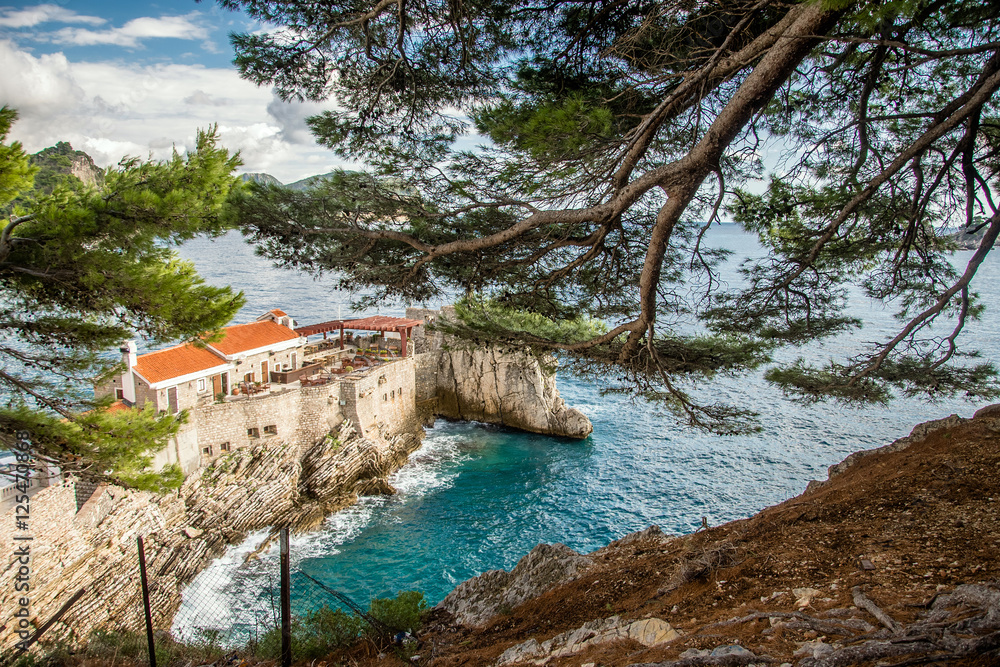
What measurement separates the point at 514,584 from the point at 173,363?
13011mm

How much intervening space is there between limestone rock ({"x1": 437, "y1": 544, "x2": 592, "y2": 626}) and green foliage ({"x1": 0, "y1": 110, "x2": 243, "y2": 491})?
3207mm

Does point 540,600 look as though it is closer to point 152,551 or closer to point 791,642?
point 791,642

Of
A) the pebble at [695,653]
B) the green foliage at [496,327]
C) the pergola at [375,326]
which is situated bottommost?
the pergola at [375,326]

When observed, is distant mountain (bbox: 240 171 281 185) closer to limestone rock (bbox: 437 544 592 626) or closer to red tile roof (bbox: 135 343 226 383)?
limestone rock (bbox: 437 544 592 626)

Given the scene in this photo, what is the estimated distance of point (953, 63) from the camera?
535cm

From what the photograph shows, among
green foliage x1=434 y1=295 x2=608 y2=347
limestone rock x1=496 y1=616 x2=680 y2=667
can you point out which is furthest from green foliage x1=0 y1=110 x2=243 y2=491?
limestone rock x1=496 y1=616 x2=680 y2=667

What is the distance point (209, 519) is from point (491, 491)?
8.27m

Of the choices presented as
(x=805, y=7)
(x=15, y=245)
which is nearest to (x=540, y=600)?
(x=805, y=7)

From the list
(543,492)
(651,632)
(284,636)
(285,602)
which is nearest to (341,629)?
(284,636)

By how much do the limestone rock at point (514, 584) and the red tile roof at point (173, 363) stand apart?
35.9 ft

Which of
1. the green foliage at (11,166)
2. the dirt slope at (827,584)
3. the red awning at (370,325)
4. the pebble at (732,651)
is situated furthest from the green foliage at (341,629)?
the red awning at (370,325)

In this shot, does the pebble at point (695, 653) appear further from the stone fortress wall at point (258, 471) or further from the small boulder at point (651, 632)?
the stone fortress wall at point (258, 471)

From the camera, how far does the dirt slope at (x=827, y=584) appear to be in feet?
7.66

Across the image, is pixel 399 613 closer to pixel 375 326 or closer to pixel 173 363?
pixel 173 363
